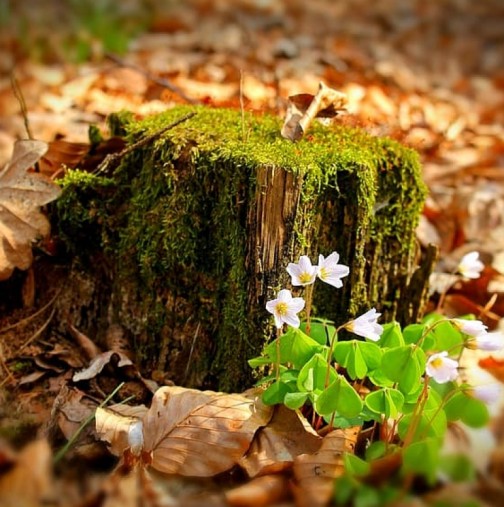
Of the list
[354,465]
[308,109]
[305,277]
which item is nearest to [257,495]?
[354,465]

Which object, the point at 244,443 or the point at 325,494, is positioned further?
the point at 244,443

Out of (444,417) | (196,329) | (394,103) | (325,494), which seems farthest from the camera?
(394,103)

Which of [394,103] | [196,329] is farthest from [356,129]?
[394,103]

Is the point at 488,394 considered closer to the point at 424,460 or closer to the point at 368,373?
the point at 424,460

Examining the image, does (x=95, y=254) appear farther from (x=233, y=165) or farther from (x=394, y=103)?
(x=394, y=103)

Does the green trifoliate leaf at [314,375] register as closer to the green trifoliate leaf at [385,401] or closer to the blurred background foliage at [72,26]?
the green trifoliate leaf at [385,401]

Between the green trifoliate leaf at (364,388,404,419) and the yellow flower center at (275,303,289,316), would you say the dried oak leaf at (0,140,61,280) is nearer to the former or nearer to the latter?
the yellow flower center at (275,303,289,316)
